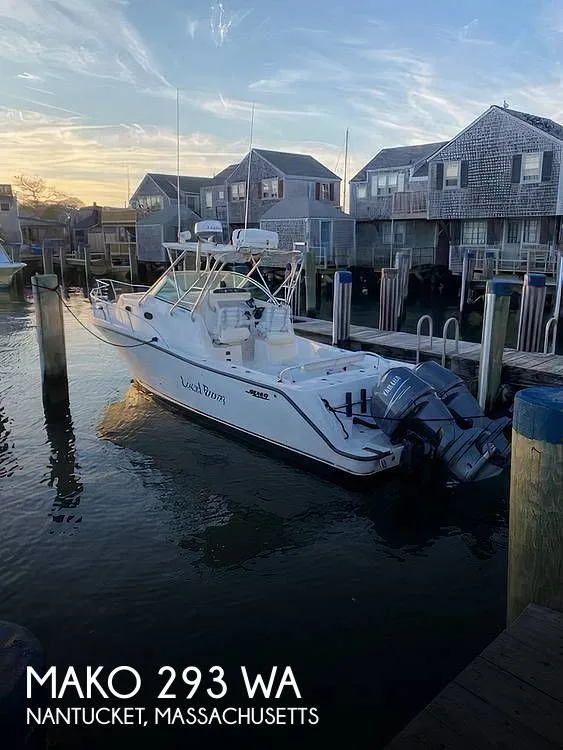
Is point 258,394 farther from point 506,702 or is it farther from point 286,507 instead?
point 506,702

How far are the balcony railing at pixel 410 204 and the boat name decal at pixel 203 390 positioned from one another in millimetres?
22690

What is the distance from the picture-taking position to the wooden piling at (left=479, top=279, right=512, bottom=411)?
29.1ft

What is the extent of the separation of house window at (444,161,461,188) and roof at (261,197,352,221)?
6.83 m

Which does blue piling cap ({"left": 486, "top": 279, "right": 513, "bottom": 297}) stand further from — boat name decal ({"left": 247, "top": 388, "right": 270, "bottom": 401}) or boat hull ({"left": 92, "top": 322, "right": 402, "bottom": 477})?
boat name decal ({"left": 247, "top": 388, "right": 270, "bottom": 401})

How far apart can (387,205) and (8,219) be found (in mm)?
34714

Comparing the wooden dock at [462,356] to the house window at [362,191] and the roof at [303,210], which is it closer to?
Answer: the roof at [303,210]

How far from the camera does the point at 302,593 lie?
5215mm

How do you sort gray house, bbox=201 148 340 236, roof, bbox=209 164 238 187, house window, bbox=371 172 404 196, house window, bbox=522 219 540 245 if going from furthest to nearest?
roof, bbox=209 164 238 187, gray house, bbox=201 148 340 236, house window, bbox=371 172 404 196, house window, bbox=522 219 540 245

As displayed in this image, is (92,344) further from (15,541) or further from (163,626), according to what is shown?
(163,626)

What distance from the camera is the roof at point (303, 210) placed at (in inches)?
1233

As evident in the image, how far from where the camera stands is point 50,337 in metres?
9.99

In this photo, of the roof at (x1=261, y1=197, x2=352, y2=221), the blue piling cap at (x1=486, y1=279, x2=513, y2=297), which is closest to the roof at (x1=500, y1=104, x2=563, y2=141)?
the roof at (x1=261, y1=197, x2=352, y2=221)

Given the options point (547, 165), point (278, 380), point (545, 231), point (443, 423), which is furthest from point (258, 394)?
point (545, 231)

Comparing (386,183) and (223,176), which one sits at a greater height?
(223,176)
